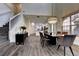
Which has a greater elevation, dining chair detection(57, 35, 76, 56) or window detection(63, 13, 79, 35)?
window detection(63, 13, 79, 35)

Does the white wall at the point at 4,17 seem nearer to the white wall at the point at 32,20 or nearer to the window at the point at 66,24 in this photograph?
the white wall at the point at 32,20

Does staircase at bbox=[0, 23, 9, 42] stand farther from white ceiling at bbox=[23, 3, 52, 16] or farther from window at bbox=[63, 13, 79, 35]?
window at bbox=[63, 13, 79, 35]

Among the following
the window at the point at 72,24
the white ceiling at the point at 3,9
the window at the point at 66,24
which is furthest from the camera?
the window at the point at 66,24

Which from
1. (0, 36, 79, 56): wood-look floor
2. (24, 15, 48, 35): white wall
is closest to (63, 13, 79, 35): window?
(0, 36, 79, 56): wood-look floor

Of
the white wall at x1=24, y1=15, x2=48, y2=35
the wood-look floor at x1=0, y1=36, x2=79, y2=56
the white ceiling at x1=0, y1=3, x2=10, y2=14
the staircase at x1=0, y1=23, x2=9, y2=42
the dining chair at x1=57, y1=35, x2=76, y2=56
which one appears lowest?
the wood-look floor at x1=0, y1=36, x2=79, y2=56

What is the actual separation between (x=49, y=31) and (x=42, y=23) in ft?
1.06

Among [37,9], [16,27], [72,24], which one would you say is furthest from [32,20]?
[72,24]

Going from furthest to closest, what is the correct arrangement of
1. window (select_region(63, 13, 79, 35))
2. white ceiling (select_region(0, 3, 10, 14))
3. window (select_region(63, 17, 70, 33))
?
1. window (select_region(63, 17, 70, 33))
2. window (select_region(63, 13, 79, 35))
3. white ceiling (select_region(0, 3, 10, 14))

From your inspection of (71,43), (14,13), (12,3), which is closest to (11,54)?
(14,13)

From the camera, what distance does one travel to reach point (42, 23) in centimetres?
369

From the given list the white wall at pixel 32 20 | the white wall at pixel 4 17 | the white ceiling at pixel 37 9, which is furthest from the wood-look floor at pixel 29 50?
the white ceiling at pixel 37 9

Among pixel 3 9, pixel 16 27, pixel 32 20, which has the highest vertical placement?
pixel 3 9

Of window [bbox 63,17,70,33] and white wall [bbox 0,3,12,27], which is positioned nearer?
white wall [bbox 0,3,12,27]

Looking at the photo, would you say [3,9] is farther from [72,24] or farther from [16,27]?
[72,24]
